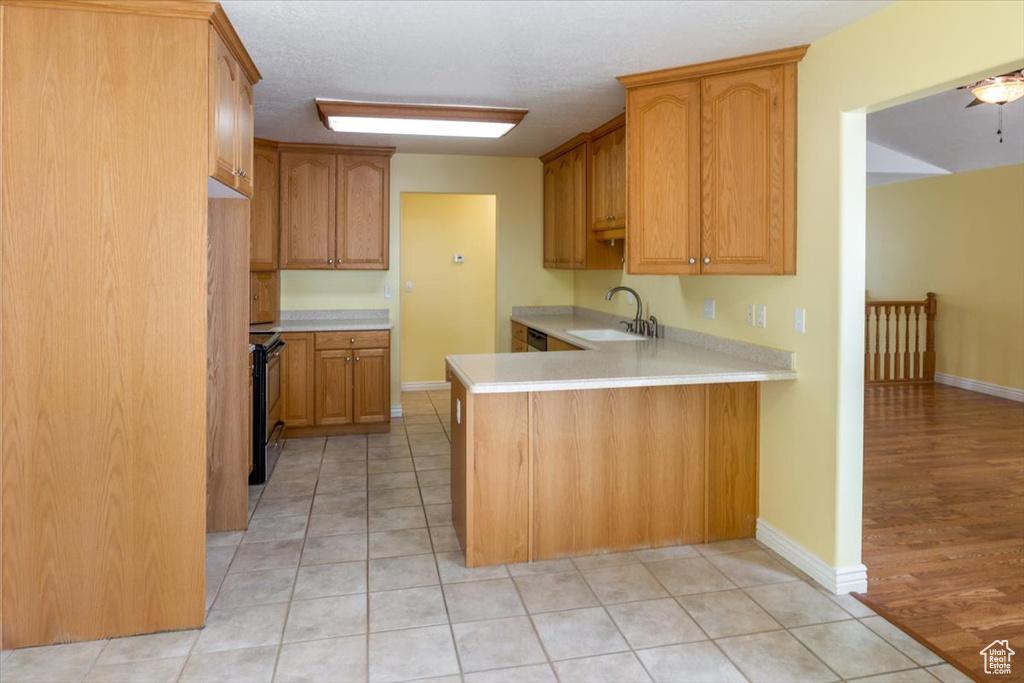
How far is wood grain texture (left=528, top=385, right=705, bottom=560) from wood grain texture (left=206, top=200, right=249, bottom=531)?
5.07ft

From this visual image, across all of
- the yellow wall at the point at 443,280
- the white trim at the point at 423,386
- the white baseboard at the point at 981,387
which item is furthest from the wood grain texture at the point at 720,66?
the white baseboard at the point at 981,387

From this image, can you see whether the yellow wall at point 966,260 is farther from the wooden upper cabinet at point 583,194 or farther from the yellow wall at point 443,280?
the yellow wall at point 443,280

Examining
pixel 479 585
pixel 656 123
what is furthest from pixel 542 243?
pixel 479 585

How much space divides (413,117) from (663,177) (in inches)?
62.8

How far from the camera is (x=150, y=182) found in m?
2.41

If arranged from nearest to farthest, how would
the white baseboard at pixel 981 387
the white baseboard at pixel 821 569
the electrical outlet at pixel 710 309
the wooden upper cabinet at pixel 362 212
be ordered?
the white baseboard at pixel 821 569 < the electrical outlet at pixel 710 309 < the wooden upper cabinet at pixel 362 212 < the white baseboard at pixel 981 387

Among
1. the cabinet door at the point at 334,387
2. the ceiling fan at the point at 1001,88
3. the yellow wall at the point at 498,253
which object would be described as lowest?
the cabinet door at the point at 334,387

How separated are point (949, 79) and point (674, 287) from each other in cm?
210

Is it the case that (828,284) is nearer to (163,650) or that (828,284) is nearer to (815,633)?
(815,633)

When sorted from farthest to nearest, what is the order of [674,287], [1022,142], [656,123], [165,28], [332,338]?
[1022,142] < [332,338] < [674,287] < [656,123] < [165,28]

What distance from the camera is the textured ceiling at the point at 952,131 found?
5.63m

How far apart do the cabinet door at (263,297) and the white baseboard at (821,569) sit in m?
4.06

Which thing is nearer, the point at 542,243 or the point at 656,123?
the point at 656,123

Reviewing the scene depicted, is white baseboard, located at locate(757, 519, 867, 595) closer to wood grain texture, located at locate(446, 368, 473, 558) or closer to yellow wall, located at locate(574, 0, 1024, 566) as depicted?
yellow wall, located at locate(574, 0, 1024, 566)
